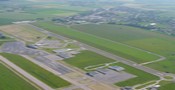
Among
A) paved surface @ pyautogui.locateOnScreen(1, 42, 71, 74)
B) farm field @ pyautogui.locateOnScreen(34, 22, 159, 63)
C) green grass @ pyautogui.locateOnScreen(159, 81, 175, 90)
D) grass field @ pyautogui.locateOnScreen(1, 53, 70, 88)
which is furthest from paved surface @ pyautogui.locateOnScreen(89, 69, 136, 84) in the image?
farm field @ pyautogui.locateOnScreen(34, 22, 159, 63)

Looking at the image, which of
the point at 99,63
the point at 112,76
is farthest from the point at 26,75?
the point at 99,63

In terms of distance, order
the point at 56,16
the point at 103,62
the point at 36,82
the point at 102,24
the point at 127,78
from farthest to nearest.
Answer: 1. the point at 56,16
2. the point at 102,24
3. the point at 103,62
4. the point at 127,78
5. the point at 36,82

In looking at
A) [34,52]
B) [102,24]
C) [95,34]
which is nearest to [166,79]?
[34,52]

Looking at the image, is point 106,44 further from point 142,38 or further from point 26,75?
point 26,75

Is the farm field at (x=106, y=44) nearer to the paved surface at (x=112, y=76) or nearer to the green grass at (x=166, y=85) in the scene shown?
the paved surface at (x=112, y=76)

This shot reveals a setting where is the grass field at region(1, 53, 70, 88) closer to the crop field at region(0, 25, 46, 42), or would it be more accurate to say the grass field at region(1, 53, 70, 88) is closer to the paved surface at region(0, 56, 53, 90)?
the paved surface at region(0, 56, 53, 90)

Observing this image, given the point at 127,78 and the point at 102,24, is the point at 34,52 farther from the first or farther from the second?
the point at 102,24
